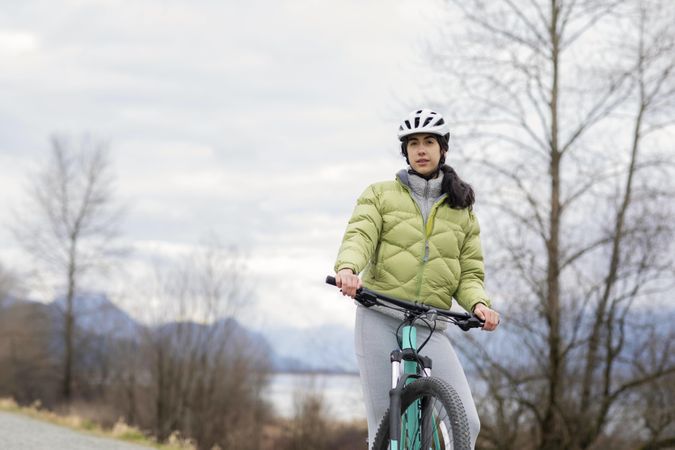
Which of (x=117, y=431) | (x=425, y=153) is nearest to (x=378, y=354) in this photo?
(x=425, y=153)

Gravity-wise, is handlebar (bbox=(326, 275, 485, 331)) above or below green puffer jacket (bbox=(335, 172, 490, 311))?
below

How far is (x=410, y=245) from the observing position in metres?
4.09

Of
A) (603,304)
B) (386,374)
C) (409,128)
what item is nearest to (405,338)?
(386,374)

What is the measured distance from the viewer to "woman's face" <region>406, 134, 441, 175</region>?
4188mm

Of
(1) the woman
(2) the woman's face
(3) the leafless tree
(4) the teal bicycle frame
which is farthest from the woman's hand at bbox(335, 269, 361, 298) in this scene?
(3) the leafless tree

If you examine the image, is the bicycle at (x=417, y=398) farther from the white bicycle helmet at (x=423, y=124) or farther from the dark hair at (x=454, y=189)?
the white bicycle helmet at (x=423, y=124)

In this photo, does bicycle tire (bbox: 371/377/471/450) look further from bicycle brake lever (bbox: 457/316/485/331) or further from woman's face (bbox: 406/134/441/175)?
woman's face (bbox: 406/134/441/175)

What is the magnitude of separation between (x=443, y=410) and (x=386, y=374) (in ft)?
2.17

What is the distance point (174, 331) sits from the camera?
3388 cm

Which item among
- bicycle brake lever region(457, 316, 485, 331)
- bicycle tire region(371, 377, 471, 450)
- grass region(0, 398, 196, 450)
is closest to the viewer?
bicycle tire region(371, 377, 471, 450)

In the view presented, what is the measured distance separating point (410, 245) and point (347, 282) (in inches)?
21.6

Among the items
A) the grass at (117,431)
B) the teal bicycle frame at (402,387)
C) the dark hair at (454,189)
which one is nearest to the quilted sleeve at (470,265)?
the dark hair at (454,189)

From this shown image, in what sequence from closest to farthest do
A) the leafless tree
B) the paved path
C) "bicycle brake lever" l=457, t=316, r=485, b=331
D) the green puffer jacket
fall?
"bicycle brake lever" l=457, t=316, r=485, b=331, the green puffer jacket, the paved path, the leafless tree

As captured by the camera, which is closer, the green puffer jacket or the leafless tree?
the green puffer jacket
